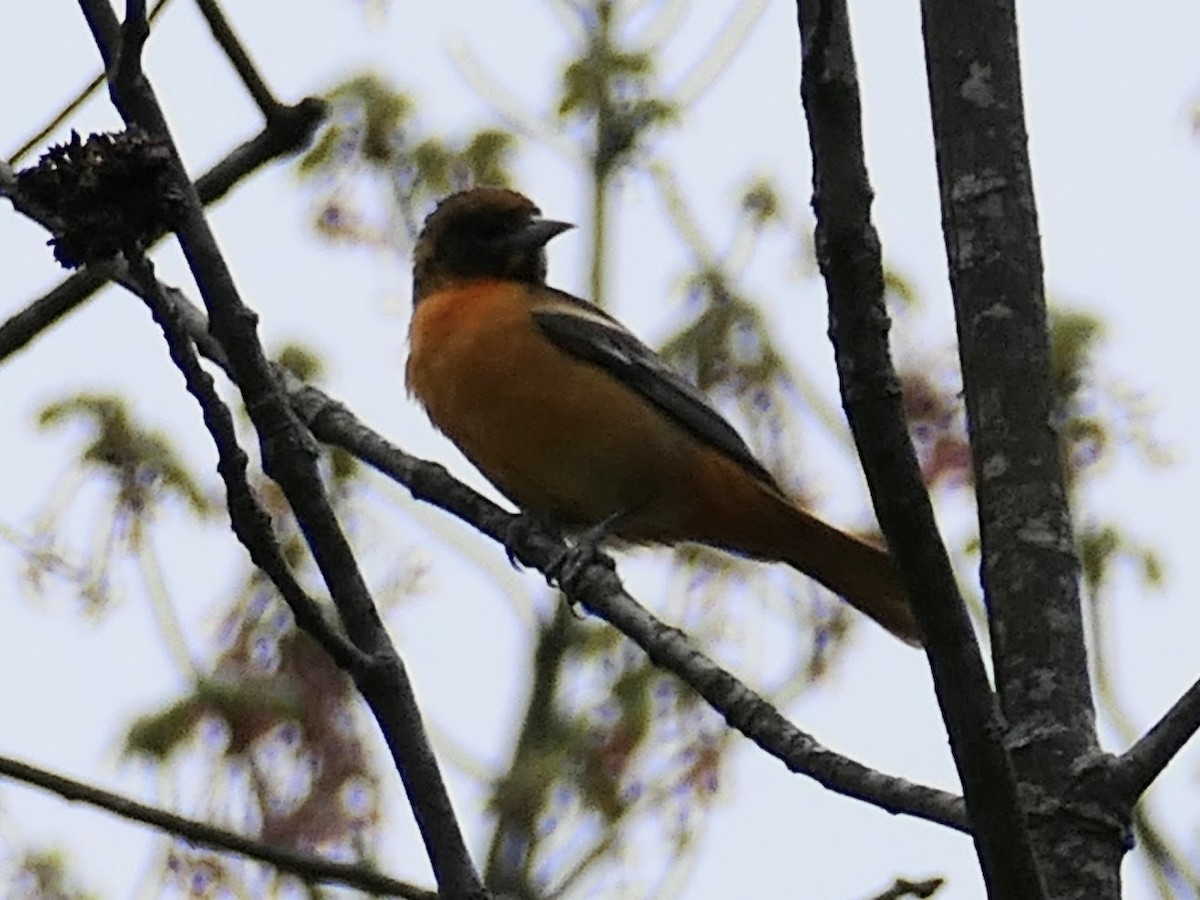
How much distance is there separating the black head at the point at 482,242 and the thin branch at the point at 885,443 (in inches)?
165

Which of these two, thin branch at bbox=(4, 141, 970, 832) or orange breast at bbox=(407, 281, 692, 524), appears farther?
orange breast at bbox=(407, 281, 692, 524)

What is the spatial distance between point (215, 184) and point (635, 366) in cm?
296

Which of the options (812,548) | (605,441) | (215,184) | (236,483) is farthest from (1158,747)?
(605,441)

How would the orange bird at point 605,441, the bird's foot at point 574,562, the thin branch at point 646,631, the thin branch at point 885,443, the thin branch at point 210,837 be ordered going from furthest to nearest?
1. the orange bird at point 605,441
2. the bird's foot at point 574,562
3. the thin branch at point 646,631
4. the thin branch at point 210,837
5. the thin branch at point 885,443

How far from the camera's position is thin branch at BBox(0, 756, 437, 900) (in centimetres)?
244

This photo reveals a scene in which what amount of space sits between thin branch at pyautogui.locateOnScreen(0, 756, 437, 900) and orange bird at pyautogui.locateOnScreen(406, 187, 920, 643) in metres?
2.92

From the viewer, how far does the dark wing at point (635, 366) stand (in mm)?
5715

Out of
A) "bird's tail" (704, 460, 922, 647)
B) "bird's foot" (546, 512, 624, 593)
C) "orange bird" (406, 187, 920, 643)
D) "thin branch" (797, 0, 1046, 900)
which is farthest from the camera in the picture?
"orange bird" (406, 187, 920, 643)

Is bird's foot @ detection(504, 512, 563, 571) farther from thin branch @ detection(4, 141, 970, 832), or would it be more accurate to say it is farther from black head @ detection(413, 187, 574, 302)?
black head @ detection(413, 187, 574, 302)

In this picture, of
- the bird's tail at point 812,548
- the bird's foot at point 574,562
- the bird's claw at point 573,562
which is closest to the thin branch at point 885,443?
the bird's foot at point 574,562

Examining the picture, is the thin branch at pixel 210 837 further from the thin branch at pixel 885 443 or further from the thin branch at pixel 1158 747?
the thin branch at pixel 1158 747

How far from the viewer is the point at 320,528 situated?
2.44 meters

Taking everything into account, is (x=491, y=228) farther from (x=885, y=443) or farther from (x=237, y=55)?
(x=885, y=443)

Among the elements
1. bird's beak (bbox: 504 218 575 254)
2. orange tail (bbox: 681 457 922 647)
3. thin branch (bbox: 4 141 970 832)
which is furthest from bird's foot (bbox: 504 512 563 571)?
bird's beak (bbox: 504 218 575 254)
